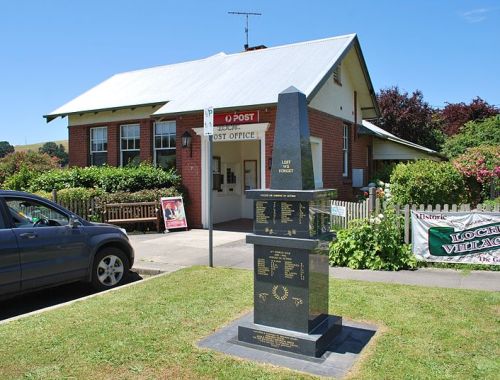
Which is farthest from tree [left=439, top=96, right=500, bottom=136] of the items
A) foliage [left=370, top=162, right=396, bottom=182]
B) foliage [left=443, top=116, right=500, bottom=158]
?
foliage [left=370, top=162, right=396, bottom=182]

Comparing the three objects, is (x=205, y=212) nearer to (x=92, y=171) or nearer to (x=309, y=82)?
(x=92, y=171)

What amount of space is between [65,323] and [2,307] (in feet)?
6.06

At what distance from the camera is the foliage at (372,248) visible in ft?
27.9

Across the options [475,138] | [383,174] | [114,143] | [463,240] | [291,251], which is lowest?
[463,240]

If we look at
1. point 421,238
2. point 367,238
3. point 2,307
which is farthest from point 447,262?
point 2,307

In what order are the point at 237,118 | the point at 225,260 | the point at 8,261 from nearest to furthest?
the point at 8,261
the point at 225,260
the point at 237,118

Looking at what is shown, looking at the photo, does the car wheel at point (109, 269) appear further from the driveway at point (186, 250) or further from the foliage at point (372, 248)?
the foliage at point (372, 248)

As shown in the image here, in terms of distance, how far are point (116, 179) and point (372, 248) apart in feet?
29.4

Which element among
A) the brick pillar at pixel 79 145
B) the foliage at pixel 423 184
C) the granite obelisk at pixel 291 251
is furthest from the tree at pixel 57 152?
the granite obelisk at pixel 291 251

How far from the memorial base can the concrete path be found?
118 inches

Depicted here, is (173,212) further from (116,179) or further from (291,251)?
(291,251)

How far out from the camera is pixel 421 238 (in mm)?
8836

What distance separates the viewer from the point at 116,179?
14.6 metres

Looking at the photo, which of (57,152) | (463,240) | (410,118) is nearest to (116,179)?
(463,240)
